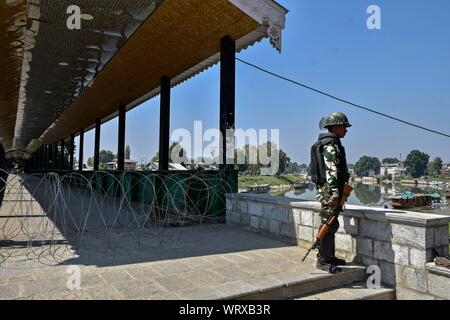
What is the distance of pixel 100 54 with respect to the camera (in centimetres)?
811

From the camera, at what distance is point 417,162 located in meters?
148

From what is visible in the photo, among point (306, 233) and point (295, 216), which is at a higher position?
point (295, 216)

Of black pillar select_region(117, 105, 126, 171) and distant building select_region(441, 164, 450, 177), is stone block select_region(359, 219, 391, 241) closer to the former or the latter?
black pillar select_region(117, 105, 126, 171)

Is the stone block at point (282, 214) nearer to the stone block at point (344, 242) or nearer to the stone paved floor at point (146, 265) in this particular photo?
the stone paved floor at point (146, 265)

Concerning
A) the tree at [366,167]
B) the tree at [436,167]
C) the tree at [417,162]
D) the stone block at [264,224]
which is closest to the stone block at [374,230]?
the stone block at [264,224]

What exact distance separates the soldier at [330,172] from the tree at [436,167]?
538 feet

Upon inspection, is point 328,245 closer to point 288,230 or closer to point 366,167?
point 288,230

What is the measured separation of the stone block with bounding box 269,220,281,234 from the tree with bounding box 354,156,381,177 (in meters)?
175

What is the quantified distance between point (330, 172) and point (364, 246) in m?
1.07

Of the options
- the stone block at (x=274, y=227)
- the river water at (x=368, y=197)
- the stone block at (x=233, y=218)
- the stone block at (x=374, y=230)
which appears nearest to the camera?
the stone block at (x=374, y=230)

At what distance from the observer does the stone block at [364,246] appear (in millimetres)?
4121

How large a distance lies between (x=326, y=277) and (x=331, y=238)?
0.47 metres

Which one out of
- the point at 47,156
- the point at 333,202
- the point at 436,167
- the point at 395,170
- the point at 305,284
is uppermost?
the point at 436,167

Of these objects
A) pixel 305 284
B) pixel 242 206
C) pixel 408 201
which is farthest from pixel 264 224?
pixel 408 201
